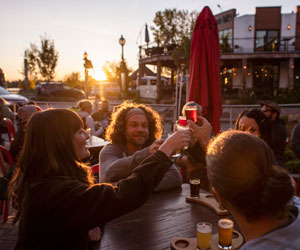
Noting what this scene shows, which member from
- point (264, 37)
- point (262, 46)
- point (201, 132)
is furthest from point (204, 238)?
point (262, 46)

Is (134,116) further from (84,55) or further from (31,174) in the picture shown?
(84,55)

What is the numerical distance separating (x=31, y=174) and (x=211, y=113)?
347 cm

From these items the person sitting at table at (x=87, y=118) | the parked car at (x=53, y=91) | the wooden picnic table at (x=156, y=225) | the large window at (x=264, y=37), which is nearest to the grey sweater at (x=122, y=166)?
the wooden picnic table at (x=156, y=225)

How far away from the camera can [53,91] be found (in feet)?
72.5

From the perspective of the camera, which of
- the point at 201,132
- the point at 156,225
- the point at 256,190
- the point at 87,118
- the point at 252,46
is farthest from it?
the point at 252,46

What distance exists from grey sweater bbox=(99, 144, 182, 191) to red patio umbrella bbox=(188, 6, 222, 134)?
198cm

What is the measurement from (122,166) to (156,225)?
1.99 feet

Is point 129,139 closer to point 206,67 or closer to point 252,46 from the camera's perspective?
point 206,67

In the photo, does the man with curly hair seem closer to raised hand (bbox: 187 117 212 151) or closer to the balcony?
raised hand (bbox: 187 117 212 151)

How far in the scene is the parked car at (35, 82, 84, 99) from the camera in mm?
21819

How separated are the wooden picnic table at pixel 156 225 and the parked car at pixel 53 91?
856 inches

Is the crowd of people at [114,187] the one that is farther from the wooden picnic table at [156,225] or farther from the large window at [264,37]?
the large window at [264,37]

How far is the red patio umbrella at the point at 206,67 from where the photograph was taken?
419 centimetres

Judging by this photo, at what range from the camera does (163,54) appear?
1998cm
